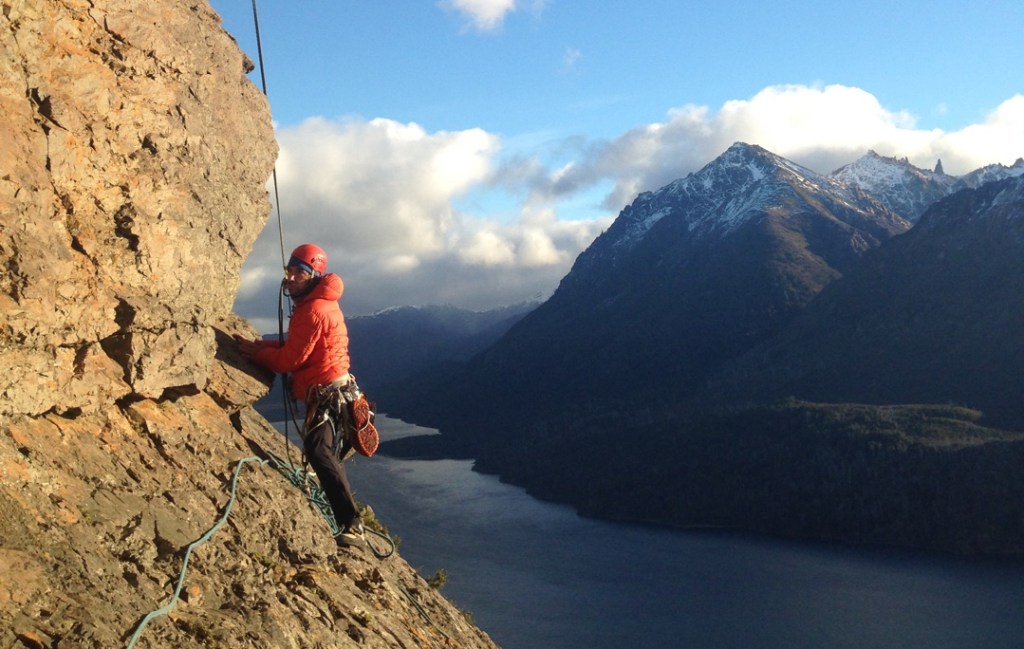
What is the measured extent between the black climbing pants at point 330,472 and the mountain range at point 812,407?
9451cm

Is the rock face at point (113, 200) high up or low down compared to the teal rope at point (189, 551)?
up

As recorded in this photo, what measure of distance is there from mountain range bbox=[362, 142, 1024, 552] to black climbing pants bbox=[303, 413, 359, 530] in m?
94.5

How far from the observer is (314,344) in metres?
7.04

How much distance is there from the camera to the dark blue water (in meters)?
57.0

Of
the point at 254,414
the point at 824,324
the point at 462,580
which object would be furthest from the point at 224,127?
the point at 824,324

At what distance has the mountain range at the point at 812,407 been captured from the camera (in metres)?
97.6

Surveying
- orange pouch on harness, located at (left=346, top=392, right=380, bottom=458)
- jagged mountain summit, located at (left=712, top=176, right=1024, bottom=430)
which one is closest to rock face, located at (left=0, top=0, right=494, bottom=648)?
orange pouch on harness, located at (left=346, top=392, right=380, bottom=458)

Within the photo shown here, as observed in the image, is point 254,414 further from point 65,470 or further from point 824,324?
point 824,324

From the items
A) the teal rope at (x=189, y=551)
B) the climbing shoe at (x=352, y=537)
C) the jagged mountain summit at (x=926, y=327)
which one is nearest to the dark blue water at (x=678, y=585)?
the jagged mountain summit at (x=926, y=327)

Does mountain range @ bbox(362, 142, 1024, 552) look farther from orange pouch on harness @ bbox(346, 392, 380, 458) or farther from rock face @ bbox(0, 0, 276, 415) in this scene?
rock face @ bbox(0, 0, 276, 415)

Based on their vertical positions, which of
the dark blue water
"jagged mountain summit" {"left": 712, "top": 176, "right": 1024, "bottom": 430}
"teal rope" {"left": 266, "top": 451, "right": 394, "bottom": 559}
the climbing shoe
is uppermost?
"jagged mountain summit" {"left": 712, "top": 176, "right": 1024, "bottom": 430}

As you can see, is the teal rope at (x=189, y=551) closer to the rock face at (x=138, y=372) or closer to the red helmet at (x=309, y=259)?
the rock face at (x=138, y=372)

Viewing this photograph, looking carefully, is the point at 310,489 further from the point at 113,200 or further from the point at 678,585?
the point at 678,585

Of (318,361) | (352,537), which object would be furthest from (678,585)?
(318,361)
